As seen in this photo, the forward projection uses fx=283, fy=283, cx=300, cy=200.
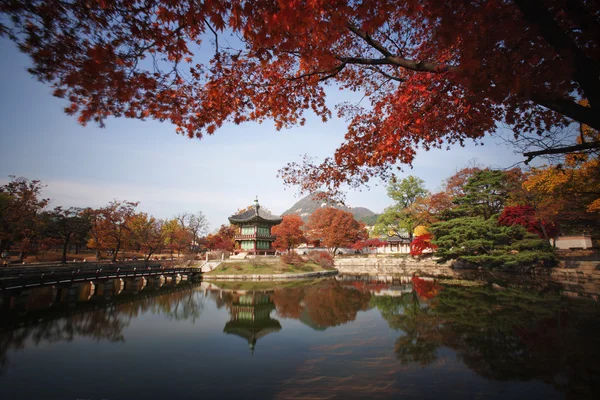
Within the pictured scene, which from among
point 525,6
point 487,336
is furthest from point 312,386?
point 525,6

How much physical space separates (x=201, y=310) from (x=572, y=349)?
551 inches

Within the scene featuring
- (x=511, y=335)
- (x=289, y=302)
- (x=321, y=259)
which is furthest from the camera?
(x=321, y=259)

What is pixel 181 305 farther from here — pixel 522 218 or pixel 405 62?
pixel 522 218

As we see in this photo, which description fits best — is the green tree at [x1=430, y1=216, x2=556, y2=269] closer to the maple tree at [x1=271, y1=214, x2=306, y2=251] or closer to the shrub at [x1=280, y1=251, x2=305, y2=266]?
the shrub at [x1=280, y1=251, x2=305, y2=266]

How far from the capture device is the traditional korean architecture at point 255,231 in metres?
36.8

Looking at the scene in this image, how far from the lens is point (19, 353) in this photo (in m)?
7.92

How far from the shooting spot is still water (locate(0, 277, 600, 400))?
18.9ft

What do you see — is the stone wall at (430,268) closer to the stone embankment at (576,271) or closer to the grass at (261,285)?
the stone embankment at (576,271)

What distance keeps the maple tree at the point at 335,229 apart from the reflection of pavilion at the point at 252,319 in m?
28.9

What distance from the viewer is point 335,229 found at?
45750 millimetres

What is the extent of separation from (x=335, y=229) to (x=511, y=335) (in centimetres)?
3714

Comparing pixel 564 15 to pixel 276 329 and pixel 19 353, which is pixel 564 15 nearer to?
pixel 276 329

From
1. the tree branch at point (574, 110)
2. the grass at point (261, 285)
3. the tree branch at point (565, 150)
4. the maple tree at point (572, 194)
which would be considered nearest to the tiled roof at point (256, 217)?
the grass at point (261, 285)

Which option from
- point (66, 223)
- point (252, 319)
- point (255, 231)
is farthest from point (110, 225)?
point (252, 319)
